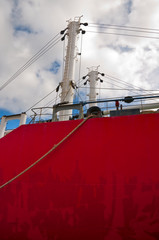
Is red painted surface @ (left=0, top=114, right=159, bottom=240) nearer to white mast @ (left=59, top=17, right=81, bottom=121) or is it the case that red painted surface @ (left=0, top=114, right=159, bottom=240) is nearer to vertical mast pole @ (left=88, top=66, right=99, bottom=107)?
white mast @ (left=59, top=17, right=81, bottom=121)

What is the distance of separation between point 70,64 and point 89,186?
9.02 m

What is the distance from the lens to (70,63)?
1023 centimetres

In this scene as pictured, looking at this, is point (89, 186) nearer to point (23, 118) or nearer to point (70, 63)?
point (23, 118)

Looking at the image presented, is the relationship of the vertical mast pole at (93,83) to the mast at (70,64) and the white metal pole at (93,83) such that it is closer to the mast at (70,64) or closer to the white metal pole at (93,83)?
the white metal pole at (93,83)

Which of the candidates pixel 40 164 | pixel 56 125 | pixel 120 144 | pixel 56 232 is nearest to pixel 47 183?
pixel 40 164

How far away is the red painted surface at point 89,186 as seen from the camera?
274 centimetres

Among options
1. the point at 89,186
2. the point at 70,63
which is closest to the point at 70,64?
the point at 70,63

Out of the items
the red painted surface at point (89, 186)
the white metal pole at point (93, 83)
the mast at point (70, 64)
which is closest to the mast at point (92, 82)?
the white metal pole at point (93, 83)

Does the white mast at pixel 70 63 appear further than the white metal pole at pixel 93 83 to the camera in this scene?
No

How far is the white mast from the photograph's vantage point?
9.38 m

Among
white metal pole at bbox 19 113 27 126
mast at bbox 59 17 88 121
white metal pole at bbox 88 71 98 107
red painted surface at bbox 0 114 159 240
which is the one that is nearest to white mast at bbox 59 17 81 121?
mast at bbox 59 17 88 121

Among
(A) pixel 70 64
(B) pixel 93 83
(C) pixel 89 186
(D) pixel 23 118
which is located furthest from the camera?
(B) pixel 93 83

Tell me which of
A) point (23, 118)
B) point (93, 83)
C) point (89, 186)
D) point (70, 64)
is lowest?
point (89, 186)

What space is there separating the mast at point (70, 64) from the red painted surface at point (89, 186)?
16.3 feet
